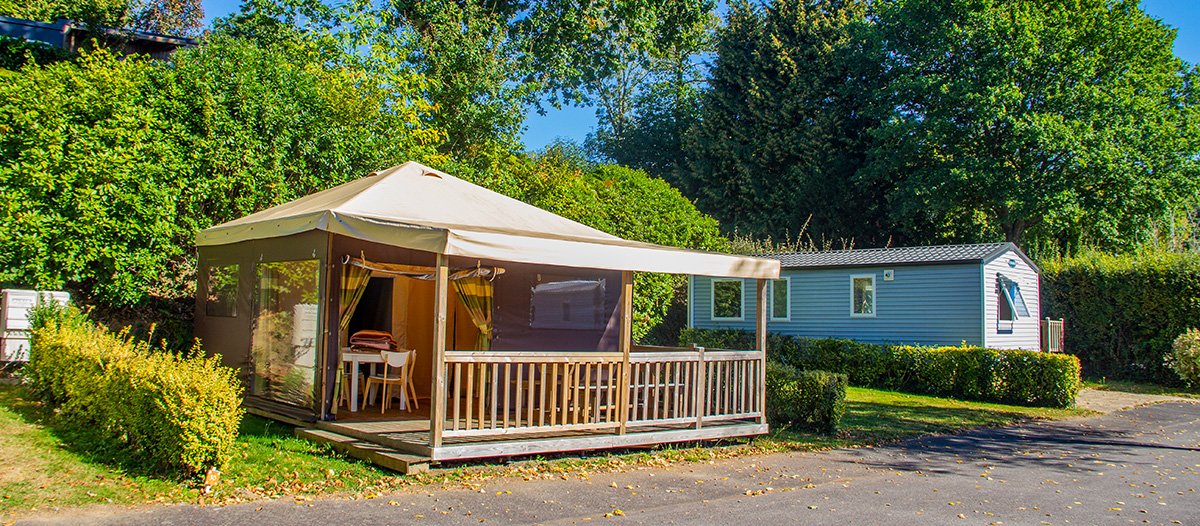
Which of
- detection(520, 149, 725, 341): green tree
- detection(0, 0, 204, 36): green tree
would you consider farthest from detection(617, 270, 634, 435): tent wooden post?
detection(0, 0, 204, 36): green tree

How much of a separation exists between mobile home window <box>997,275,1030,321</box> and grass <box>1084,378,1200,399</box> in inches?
78.0

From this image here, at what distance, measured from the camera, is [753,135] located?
90.2 feet

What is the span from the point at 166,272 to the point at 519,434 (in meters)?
6.51

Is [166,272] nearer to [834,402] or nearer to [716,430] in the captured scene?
[716,430]

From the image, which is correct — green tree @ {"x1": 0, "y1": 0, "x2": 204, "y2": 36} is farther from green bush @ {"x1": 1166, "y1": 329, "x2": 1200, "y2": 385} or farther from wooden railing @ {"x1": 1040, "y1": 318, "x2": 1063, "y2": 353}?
green bush @ {"x1": 1166, "y1": 329, "x2": 1200, "y2": 385}

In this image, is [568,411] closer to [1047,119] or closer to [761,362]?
[761,362]

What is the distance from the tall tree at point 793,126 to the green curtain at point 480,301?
19.2 meters

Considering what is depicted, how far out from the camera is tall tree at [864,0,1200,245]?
22.6 meters

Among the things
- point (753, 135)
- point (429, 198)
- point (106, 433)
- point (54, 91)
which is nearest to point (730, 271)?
point (429, 198)

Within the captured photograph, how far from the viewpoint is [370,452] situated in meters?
6.69

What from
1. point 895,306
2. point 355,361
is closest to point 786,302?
point 895,306

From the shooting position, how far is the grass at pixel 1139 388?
51.0ft

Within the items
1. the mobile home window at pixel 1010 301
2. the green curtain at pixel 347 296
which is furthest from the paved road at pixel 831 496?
the mobile home window at pixel 1010 301

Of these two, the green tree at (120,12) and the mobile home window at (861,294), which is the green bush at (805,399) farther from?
the green tree at (120,12)
